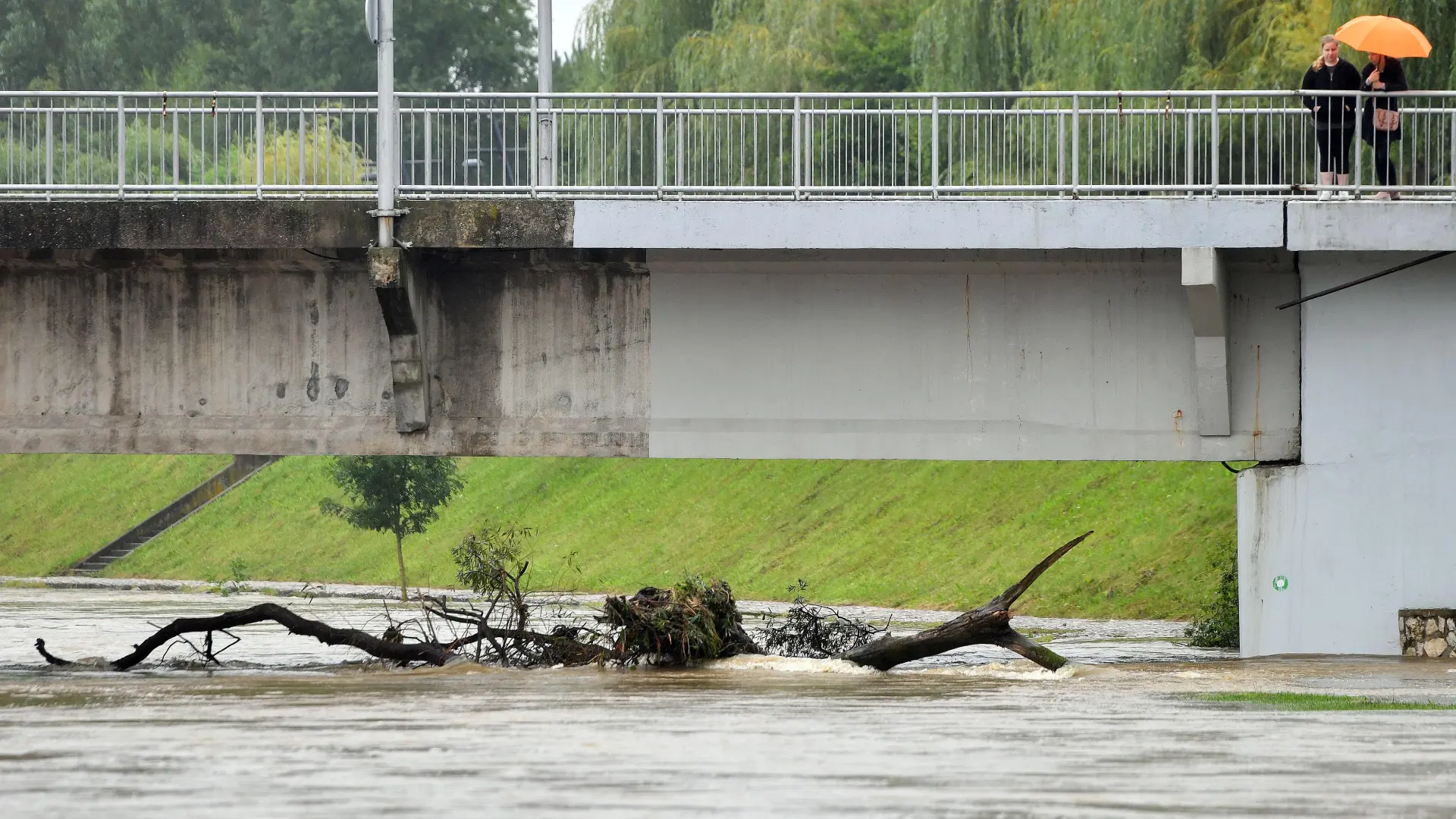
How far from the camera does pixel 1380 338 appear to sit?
65.5 feet

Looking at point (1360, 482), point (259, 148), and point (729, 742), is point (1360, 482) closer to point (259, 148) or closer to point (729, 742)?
point (729, 742)

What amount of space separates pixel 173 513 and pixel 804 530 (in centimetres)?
2901

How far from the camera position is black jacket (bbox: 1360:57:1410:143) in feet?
65.5

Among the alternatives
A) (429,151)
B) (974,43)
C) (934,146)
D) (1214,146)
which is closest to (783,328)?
(934,146)

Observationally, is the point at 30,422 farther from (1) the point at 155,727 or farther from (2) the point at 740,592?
(2) the point at 740,592

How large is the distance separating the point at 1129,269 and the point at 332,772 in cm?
1173

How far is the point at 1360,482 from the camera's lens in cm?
1972

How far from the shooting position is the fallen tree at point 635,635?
18.9 m

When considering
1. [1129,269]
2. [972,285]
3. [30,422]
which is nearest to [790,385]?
[972,285]

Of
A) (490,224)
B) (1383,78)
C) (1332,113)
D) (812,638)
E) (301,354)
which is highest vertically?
(1383,78)

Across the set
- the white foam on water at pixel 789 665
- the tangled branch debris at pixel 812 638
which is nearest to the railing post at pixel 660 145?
the tangled branch debris at pixel 812 638

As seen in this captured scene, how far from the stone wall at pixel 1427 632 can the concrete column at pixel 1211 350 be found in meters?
2.52

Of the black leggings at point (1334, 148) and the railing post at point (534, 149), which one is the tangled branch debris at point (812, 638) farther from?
the black leggings at point (1334, 148)

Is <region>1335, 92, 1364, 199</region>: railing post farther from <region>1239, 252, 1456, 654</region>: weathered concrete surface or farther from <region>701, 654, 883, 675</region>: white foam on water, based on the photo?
<region>701, 654, 883, 675</region>: white foam on water
